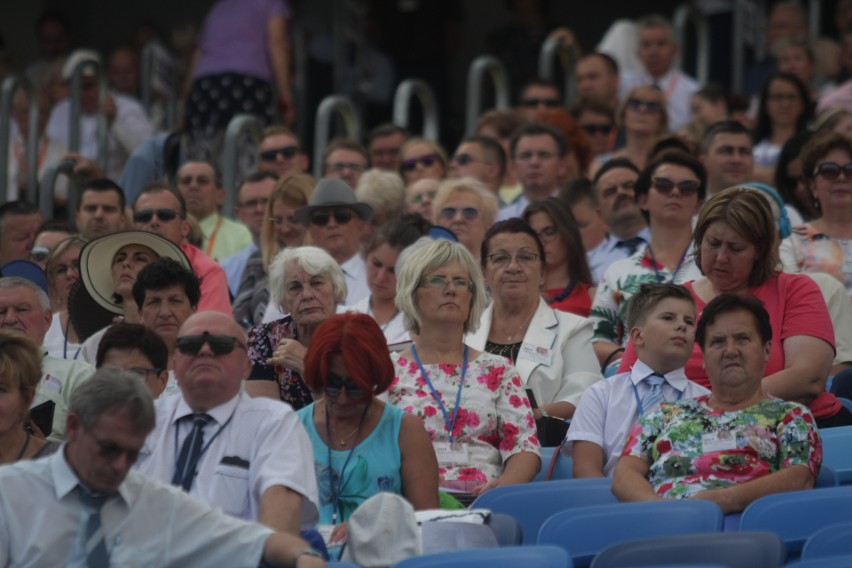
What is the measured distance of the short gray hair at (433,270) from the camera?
23.9 feet

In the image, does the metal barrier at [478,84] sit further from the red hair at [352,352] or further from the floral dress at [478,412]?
the red hair at [352,352]

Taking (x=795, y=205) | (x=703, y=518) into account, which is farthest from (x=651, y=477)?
(x=795, y=205)

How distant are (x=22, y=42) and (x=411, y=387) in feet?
32.8

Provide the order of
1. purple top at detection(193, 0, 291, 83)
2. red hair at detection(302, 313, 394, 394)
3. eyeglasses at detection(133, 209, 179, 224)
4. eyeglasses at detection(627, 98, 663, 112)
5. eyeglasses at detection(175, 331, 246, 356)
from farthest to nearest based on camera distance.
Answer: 1. purple top at detection(193, 0, 291, 83)
2. eyeglasses at detection(627, 98, 663, 112)
3. eyeglasses at detection(133, 209, 179, 224)
4. red hair at detection(302, 313, 394, 394)
5. eyeglasses at detection(175, 331, 246, 356)

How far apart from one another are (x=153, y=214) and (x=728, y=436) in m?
3.93

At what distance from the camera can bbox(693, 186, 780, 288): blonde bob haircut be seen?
7.35 meters

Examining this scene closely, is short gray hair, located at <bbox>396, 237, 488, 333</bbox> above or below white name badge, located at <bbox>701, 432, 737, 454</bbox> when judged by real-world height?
above

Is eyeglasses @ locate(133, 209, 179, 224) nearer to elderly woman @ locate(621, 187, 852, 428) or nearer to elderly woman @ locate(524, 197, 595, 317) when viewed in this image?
elderly woman @ locate(524, 197, 595, 317)

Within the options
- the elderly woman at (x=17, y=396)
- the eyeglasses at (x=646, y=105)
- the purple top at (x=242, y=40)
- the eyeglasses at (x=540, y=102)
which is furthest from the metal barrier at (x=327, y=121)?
the elderly woman at (x=17, y=396)

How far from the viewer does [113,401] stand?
5.11 m

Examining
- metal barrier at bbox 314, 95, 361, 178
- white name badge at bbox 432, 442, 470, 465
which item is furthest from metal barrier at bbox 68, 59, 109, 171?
white name badge at bbox 432, 442, 470, 465

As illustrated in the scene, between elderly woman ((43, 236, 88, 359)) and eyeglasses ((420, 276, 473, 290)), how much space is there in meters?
1.80

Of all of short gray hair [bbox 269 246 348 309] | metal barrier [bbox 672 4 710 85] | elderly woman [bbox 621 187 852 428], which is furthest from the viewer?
metal barrier [bbox 672 4 710 85]

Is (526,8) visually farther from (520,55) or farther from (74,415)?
(74,415)
